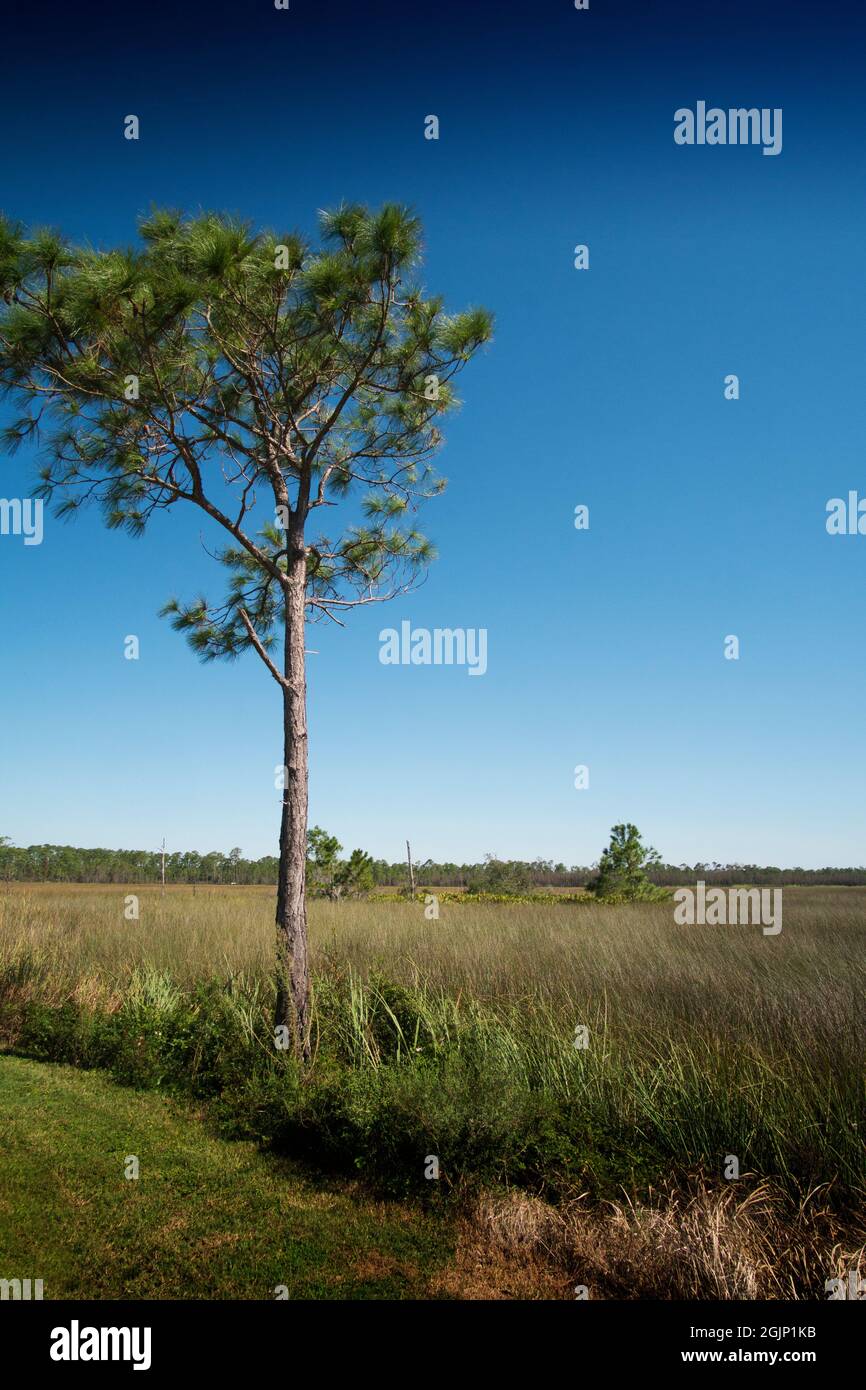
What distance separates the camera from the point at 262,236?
6.26 meters

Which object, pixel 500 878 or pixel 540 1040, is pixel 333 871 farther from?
pixel 540 1040

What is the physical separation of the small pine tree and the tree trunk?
2195 centimetres

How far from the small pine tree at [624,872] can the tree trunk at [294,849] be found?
22.0m

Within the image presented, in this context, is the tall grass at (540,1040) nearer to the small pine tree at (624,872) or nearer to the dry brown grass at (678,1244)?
the dry brown grass at (678,1244)

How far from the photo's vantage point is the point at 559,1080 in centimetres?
512

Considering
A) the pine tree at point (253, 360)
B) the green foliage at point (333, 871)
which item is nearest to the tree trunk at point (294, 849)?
the pine tree at point (253, 360)

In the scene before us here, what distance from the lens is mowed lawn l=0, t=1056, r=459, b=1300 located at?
11.2 feet

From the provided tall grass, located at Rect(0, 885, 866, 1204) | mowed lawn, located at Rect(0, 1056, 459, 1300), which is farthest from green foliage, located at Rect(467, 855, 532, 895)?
mowed lawn, located at Rect(0, 1056, 459, 1300)

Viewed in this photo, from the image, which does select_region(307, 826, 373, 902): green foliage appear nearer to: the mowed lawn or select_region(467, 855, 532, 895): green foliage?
select_region(467, 855, 532, 895): green foliage

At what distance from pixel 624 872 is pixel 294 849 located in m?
23.1

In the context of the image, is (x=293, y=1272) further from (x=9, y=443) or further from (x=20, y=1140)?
(x=9, y=443)

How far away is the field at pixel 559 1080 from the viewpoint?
3.61 m

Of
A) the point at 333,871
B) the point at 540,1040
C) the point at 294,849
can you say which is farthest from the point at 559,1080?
the point at 333,871
